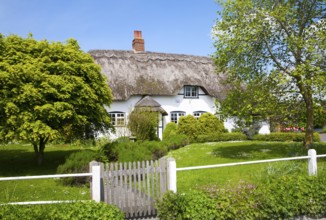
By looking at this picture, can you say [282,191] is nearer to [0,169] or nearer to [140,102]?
[0,169]

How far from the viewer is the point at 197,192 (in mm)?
6535

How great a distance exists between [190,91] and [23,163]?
1840 centimetres

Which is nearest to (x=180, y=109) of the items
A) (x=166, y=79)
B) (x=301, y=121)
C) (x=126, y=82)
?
(x=166, y=79)

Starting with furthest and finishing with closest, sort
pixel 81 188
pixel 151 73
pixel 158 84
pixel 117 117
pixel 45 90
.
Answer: pixel 151 73 → pixel 158 84 → pixel 117 117 → pixel 45 90 → pixel 81 188

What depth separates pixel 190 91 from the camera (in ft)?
98.5

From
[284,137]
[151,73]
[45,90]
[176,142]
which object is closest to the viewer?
[45,90]

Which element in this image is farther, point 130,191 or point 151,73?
point 151,73

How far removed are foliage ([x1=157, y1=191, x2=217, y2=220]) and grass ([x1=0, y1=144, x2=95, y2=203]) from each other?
8.25ft

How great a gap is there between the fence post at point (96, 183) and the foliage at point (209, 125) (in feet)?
66.3

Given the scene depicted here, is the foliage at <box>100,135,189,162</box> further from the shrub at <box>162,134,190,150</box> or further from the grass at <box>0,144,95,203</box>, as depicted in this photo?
the shrub at <box>162,134,190,150</box>

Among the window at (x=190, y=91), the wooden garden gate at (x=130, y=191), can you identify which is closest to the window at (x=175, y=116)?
the window at (x=190, y=91)

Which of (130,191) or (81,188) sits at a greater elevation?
(130,191)

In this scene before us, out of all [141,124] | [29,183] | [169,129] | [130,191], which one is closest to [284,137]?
[169,129]

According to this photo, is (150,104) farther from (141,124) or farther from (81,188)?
(81,188)
